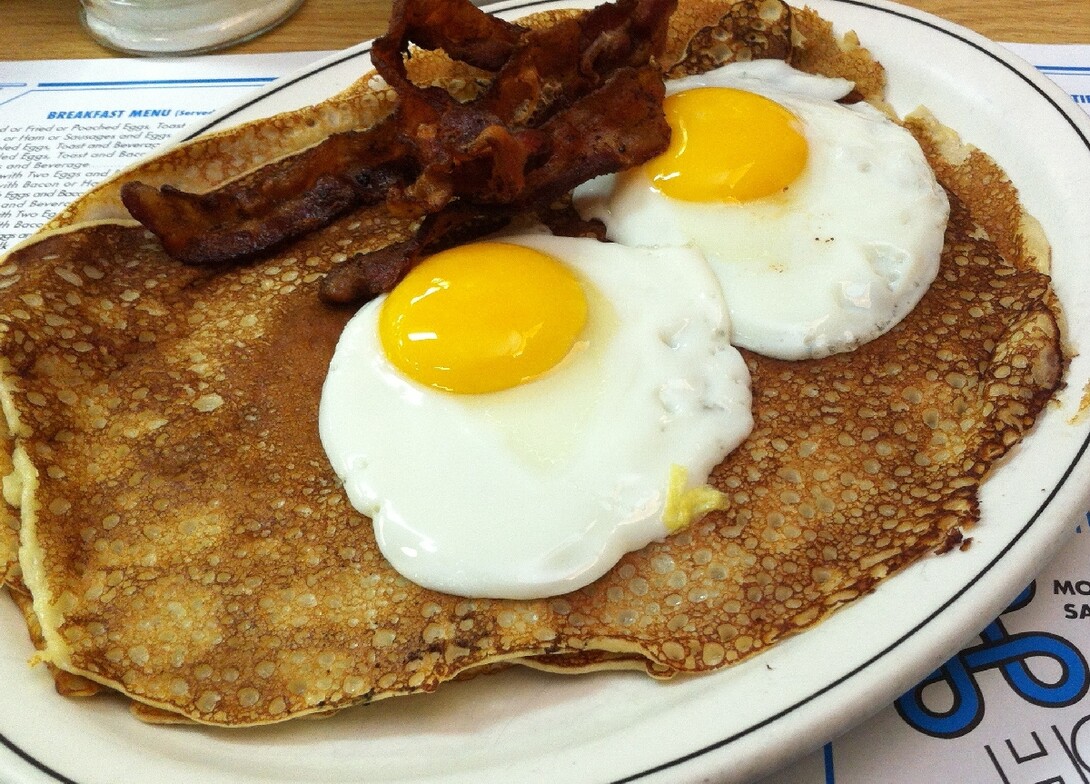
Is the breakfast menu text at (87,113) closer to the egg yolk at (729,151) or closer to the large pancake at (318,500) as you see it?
the large pancake at (318,500)

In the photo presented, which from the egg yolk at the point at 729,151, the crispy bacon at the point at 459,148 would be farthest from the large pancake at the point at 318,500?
the egg yolk at the point at 729,151

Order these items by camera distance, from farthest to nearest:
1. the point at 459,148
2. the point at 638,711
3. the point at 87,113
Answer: the point at 87,113, the point at 459,148, the point at 638,711

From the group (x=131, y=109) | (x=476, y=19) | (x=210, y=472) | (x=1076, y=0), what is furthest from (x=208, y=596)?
(x=1076, y=0)

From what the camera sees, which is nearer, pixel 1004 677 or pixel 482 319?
pixel 1004 677

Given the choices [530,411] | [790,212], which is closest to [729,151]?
[790,212]

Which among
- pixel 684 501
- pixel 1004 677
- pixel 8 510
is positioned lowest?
pixel 8 510

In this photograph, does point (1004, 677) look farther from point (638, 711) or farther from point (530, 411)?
point (530, 411)

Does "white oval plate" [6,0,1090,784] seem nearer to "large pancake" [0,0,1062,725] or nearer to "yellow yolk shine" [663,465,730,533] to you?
"large pancake" [0,0,1062,725]

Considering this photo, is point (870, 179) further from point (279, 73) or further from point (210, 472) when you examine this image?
point (279, 73)
